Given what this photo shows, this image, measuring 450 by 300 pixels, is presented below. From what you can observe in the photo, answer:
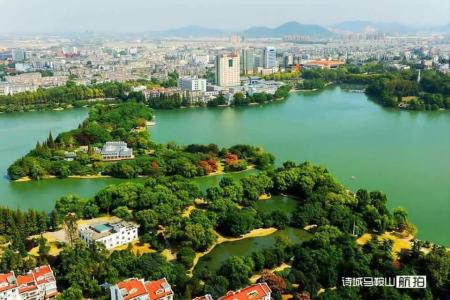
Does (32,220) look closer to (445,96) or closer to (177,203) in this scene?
(177,203)

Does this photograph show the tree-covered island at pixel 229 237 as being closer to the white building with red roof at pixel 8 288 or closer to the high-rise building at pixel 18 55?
the white building with red roof at pixel 8 288

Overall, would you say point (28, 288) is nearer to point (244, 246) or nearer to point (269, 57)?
point (244, 246)

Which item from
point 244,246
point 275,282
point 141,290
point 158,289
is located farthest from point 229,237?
point 141,290

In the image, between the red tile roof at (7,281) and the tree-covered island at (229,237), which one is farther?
the tree-covered island at (229,237)

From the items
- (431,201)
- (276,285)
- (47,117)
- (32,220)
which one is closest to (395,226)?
(431,201)

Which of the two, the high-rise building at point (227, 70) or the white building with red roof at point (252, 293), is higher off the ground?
the high-rise building at point (227, 70)

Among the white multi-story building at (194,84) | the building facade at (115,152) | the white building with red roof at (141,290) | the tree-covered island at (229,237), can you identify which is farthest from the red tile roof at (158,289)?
the white multi-story building at (194,84)
